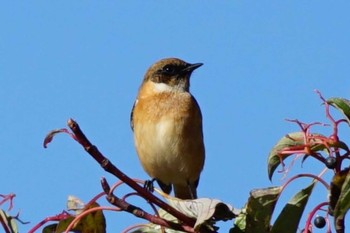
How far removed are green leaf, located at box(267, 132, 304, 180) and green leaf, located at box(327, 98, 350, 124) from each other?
184mm

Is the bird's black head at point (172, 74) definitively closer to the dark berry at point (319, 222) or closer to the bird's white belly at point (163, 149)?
the bird's white belly at point (163, 149)

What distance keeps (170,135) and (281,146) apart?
3.95 m

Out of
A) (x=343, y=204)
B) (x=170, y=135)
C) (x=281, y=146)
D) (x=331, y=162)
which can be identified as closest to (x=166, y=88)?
(x=170, y=135)

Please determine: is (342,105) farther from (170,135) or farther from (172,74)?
(172,74)

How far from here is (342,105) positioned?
268 cm

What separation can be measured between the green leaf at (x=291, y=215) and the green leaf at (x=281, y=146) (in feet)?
0.45

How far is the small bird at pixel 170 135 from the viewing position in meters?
6.81

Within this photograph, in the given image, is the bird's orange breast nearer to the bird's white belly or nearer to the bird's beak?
the bird's white belly

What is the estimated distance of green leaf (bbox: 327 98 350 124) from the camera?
2663mm

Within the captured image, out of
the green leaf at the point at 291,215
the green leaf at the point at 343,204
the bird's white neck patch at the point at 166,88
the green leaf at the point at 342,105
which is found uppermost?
the bird's white neck patch at the point at 166,88

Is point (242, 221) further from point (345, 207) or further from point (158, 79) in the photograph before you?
point (158, 79)

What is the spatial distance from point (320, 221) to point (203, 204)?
0.46 meters

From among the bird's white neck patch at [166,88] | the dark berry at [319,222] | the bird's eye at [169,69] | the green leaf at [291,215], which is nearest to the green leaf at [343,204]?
the green leaf at [291,215]

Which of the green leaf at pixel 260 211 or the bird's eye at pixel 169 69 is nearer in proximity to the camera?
the green leaf at pixel 260 211
